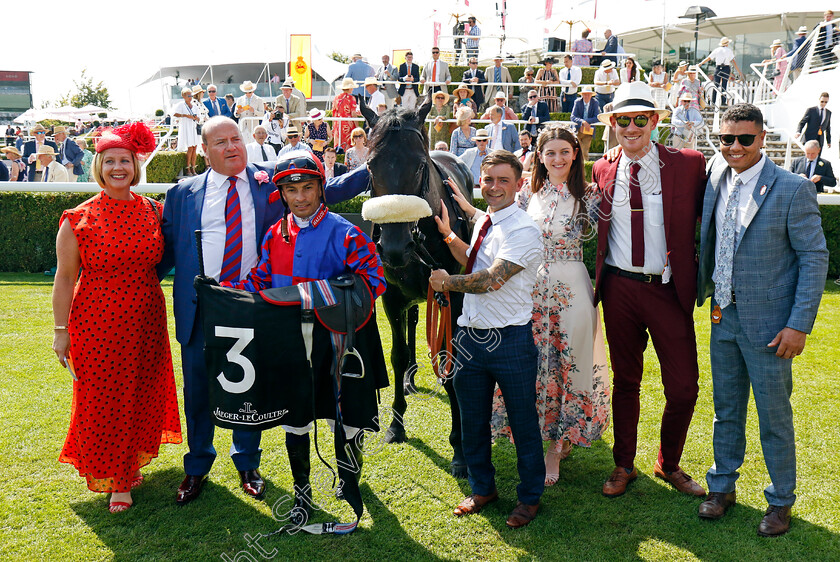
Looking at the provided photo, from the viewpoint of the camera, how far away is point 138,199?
361 cm

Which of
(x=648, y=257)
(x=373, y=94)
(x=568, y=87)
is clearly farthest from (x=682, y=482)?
(x=568, y=87)

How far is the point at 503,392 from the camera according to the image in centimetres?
321

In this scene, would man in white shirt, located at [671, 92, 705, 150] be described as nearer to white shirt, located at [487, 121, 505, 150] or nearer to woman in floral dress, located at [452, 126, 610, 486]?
white shirt, located at [487, 121, 505, 150]

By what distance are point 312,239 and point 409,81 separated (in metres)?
12.5

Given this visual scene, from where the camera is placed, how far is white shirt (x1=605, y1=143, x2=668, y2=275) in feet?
11.3

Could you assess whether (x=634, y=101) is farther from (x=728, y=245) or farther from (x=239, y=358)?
(x=239, y=358)

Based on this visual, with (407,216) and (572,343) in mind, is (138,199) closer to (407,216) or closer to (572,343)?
(407,216)

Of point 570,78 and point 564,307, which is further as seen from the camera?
point 570,78

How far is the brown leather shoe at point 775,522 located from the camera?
3193mm

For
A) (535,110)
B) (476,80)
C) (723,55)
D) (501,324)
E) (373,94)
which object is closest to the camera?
(501,324)

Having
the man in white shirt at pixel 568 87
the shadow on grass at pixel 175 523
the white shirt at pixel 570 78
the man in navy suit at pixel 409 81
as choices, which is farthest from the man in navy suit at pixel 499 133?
the shadow on grass at pixel 175 523

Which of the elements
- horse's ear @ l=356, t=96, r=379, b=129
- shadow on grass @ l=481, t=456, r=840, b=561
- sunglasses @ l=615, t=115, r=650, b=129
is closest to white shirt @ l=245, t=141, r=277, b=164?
horse's ear @ l=356, t=96, r=379, b=129

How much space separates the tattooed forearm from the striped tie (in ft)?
4.26

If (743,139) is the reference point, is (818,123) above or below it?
above
